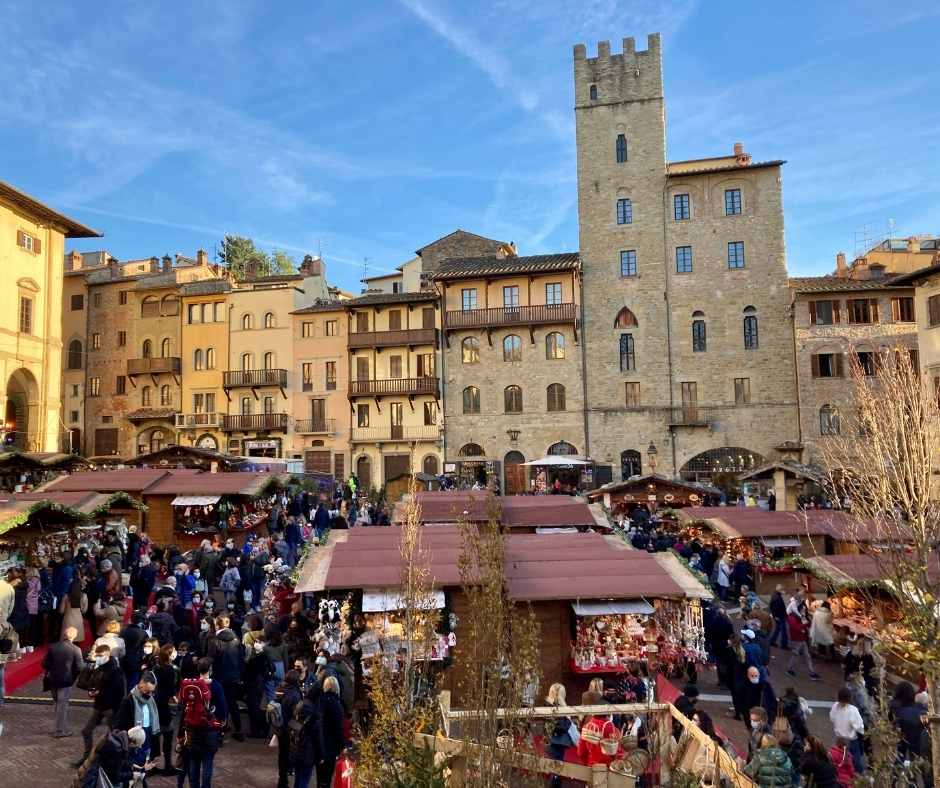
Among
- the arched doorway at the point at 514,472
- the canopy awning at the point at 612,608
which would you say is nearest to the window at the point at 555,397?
the arched doorway at the point at 514,472

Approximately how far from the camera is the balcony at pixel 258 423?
148ft

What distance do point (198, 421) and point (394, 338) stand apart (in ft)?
40.0

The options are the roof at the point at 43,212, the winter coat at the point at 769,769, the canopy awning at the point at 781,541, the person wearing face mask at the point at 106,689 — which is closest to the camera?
the winter coat at the point at 769,769

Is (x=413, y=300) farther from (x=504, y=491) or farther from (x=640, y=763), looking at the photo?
(x=640, y=763)

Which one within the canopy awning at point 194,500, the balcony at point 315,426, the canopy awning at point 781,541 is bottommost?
the canopy awning at point 781,541

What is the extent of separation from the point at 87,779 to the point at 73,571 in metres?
7.46

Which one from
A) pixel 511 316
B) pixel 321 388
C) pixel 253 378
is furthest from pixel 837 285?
pixel 253 378

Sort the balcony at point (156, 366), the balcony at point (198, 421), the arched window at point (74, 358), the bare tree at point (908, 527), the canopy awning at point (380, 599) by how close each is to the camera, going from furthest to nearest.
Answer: the arched window at point (74, 358) → the balcony at point (156, 366) → the balcony at point (198, 421) → the canopy awning at point (380, 599) → the bare tree at point (908, 527)

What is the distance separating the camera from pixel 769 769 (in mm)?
6727

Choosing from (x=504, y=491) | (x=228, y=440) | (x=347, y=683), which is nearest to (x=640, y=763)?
(x=347, y=683)

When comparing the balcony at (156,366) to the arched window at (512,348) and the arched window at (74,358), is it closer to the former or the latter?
the arched window at (74,358)

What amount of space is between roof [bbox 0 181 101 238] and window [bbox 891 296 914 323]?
39158 millimetres

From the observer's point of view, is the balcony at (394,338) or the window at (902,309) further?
Answer: the balcony at (394,338)

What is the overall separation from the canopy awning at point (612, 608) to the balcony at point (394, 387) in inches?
1279
